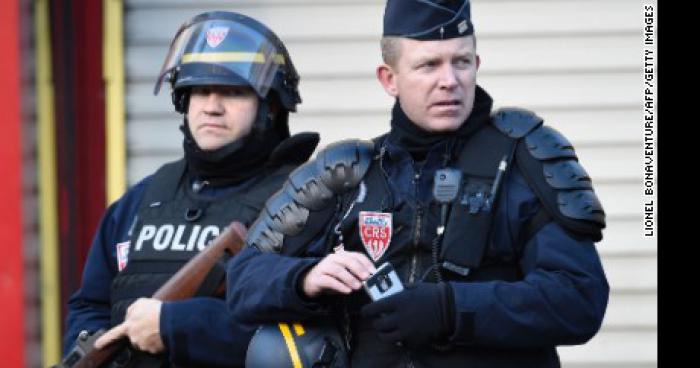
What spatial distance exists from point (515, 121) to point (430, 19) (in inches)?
13.0

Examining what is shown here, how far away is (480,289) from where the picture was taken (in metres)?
3.73

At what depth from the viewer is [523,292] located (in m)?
3.70

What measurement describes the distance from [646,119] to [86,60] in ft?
8.38

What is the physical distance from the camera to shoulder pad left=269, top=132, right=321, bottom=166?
5.02 meters

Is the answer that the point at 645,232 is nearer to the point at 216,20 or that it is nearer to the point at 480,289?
the point at 216,20

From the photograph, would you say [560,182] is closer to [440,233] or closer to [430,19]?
[440,233]

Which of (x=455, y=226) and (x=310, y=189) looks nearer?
(x=455, y=226)

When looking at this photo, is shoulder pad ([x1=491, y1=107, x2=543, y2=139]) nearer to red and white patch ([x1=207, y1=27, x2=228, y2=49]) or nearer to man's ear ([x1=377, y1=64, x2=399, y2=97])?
man's ear ([x1=377, y1=64, x2=399, y2=97])

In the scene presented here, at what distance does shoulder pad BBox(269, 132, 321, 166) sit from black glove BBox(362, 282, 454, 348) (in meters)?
1.37

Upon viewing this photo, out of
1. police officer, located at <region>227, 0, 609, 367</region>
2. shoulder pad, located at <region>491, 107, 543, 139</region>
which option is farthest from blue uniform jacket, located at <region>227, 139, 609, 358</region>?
shoulder pad, located at <region>491, 107, 543, 139</region>

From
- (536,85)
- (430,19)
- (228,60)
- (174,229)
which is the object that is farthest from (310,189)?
(536,85)

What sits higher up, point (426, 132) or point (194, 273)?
point (426, 132)

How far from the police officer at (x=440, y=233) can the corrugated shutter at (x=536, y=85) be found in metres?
3.06
